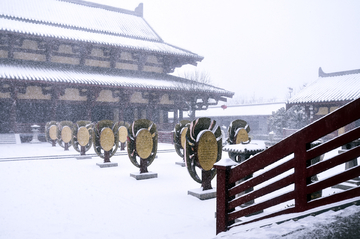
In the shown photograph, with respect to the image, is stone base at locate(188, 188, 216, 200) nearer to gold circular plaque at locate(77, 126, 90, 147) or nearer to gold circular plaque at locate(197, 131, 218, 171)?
gold circular plaque at locate(197, 131, 218, 171)

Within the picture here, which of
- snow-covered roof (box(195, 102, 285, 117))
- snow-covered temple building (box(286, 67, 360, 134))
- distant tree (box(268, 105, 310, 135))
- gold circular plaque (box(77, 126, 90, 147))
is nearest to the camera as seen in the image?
gold circular plaque (box(77, 126, 90, 147))

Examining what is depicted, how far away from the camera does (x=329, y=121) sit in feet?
6.48

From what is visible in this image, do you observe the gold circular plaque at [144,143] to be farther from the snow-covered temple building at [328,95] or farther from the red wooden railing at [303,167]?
the snow-covered temple building at [328,95]

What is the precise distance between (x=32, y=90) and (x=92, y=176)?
32.2 feet

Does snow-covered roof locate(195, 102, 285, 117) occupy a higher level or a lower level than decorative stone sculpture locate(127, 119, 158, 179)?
higher

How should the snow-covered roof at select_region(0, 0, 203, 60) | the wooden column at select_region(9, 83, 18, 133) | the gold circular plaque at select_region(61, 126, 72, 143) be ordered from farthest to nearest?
the snow-covered roof at select_region(0, 0, 203, 60) < the wooden column at select_region(9, 83, 18, 133) < the gold circular plaque at select_region(61, 126, 72, 143)

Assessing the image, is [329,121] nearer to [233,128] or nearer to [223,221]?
[223,221]

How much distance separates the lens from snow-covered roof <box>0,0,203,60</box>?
14188mm

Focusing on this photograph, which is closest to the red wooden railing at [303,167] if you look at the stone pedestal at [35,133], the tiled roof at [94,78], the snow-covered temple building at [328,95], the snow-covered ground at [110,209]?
the snow-covered ground at [110,209]

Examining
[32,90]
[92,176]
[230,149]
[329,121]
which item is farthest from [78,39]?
[329,121]

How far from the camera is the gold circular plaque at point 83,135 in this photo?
798 cm

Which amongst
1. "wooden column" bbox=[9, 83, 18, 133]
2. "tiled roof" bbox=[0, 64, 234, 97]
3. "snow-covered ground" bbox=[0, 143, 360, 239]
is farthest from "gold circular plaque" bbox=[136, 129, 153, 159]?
"wooden column" bbox=[9, 83, 18, 133]

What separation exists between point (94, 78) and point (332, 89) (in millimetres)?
13323

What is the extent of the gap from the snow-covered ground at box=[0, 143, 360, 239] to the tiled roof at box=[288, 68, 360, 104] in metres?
11.5
